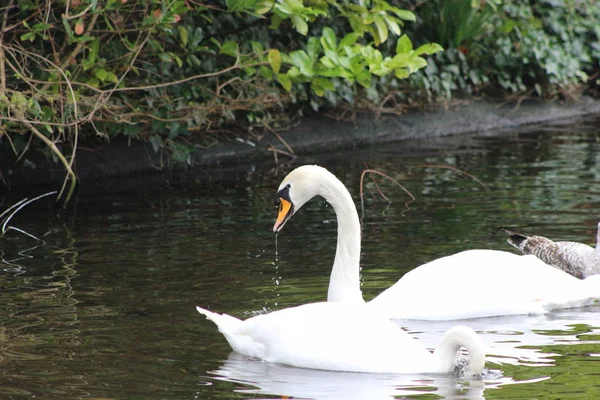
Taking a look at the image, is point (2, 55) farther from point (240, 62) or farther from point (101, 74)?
point (240, 62)

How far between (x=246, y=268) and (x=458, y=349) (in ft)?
8.70

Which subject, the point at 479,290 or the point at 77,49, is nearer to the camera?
the point at 479,290

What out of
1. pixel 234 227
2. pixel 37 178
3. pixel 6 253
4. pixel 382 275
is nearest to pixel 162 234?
pixel 234 227

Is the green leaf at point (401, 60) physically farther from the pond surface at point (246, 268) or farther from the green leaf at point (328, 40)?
the pond surface at point (246, 268)

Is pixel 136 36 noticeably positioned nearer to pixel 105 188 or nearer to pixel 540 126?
pixel 105 188

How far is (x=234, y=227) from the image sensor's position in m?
9.52

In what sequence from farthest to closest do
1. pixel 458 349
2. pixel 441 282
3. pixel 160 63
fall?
1. pixel 160 63
2. pixel 441 282
3. pixel 458 349

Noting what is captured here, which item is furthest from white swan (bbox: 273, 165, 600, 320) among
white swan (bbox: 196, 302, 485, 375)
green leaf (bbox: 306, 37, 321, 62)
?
green leaf (bbox: 306, 37, 321, 62)

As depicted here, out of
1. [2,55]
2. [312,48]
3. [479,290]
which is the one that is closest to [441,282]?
[479,290]

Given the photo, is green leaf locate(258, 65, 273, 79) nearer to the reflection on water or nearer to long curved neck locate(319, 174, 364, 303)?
long curved neck locate(319, 174, 364, 303)

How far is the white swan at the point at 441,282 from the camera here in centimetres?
679

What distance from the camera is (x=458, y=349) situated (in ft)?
18.5

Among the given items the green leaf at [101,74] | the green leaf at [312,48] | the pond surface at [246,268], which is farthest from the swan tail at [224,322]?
the green leaf at [312,48]

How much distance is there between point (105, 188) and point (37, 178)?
2.43ft
